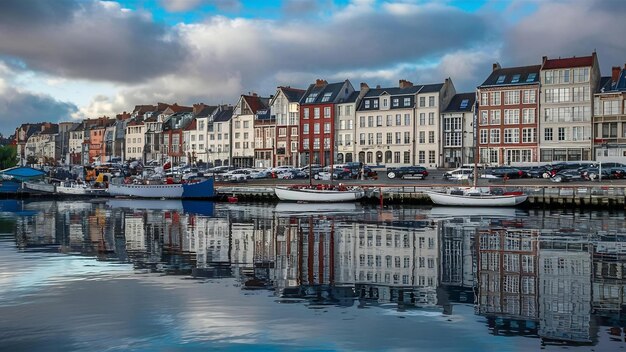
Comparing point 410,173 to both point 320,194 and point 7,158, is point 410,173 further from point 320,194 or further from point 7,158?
point 7,158

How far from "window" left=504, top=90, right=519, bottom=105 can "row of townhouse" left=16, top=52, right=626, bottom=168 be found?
114 millimetres

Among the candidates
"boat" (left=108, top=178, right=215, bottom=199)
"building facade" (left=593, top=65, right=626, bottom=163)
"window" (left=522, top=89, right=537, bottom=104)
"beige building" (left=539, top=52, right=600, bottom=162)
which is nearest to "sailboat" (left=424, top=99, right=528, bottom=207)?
"boat" (left=108, top=178, right=215, bottom=199)

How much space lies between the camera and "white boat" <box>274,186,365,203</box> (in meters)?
55.5

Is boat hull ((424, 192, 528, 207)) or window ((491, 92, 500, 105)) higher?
window ((491, 92, 500, 105))

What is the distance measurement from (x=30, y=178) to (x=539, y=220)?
5926 cm

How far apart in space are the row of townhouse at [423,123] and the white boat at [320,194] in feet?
29.6

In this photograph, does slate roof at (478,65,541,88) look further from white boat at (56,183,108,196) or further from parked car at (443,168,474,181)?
white boat at (56,183,108,196)

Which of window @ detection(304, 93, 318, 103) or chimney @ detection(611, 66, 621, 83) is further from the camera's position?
window @ detection(304, 93, 318, 103)

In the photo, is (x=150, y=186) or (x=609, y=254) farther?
(x=150, y=186)

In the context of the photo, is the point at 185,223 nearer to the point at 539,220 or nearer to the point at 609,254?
the point at 539,220

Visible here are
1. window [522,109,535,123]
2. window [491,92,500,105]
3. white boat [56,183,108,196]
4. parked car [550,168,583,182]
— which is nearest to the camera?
parked car [550,168,583,182]

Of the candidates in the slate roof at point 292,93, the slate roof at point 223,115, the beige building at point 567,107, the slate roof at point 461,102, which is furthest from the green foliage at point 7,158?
the beige building at point 567,107

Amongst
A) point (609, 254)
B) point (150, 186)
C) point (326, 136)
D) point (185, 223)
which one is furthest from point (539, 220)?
point (326, 136)

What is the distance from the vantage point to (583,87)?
3061 inches
